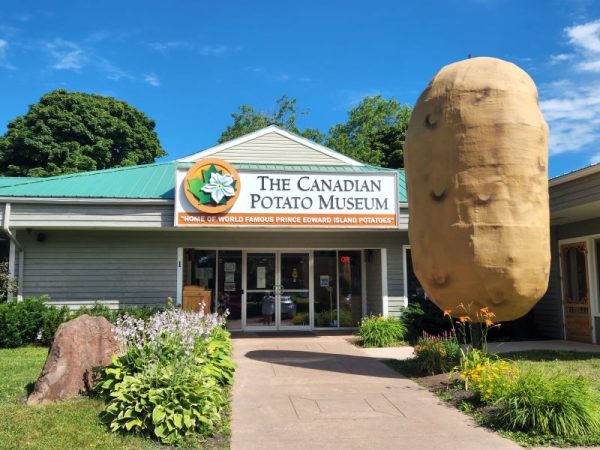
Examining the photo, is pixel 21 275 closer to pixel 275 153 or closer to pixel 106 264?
pixel 106 264

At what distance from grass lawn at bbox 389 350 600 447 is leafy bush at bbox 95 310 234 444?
2.97 meters

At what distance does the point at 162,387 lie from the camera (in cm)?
550

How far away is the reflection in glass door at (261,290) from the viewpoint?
14.3 metres

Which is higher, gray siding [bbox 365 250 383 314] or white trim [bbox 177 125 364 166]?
white trim [bbox 177 125 364 166]

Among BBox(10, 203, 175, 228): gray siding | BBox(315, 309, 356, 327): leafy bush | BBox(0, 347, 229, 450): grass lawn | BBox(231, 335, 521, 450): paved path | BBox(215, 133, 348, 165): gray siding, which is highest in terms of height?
BBox(215, 133, 348, 165): gray siding

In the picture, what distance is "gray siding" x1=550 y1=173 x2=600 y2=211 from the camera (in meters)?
9.76

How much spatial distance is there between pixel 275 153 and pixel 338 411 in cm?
1065

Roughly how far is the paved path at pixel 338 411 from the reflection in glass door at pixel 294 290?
14.9 ft

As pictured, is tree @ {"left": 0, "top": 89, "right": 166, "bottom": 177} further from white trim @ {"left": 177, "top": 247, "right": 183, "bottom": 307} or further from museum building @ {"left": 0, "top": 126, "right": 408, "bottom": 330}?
white trim @ {"left": 177, "top": 247, "right": 183, "bottom": 307}

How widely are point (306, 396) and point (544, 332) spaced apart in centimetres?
908

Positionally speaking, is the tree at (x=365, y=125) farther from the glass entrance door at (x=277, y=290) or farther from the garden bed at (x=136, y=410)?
the garden bed at (x=136, y=410)

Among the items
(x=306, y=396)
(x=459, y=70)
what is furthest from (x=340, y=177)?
(x=306, y=396)

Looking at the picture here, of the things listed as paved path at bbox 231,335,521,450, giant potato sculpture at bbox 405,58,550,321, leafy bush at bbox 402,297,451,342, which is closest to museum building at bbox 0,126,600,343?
leafy bush at bbox 402,297,451,342

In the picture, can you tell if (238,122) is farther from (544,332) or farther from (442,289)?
(442,289)
